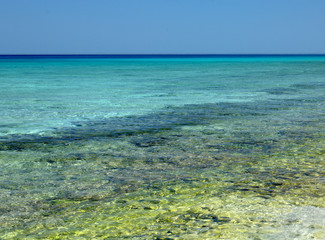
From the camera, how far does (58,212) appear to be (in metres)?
3.80

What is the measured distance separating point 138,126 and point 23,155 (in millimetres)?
2638

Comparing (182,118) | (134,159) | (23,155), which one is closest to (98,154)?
(134,159)

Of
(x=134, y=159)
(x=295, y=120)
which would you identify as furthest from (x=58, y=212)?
(x=295, y=120)

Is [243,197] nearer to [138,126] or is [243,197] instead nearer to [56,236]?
[56,236]

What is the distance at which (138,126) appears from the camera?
8.17 m

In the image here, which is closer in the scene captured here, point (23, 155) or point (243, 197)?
point (243, 197)

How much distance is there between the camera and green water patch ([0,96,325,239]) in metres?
3.43

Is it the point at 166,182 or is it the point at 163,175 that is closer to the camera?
the point at 166,182

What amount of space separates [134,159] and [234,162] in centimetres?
116

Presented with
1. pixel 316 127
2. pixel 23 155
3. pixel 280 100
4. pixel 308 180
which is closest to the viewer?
pixel 308 180

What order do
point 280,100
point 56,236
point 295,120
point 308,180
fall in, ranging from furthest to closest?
point 280,100
point 295,120
point 308,180
point 56,236

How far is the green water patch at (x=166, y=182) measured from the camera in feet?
11.3

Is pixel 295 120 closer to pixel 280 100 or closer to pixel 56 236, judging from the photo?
pixel 280 100

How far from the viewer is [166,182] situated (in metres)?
4.63
